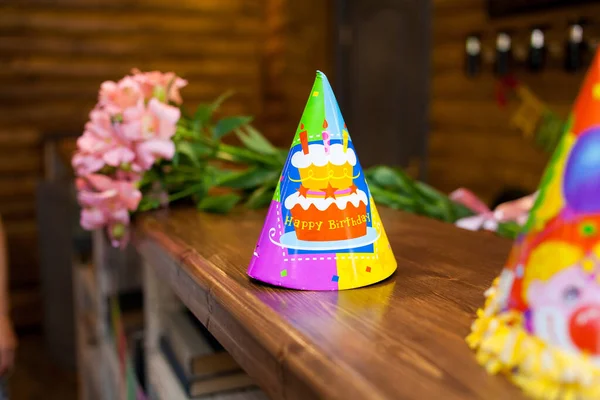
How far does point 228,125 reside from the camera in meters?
1.25

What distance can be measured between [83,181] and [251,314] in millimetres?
686

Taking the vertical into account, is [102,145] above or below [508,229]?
above

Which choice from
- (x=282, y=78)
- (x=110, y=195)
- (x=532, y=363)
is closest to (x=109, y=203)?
(x=110, y=195)

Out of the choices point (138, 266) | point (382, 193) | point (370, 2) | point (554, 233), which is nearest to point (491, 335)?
point (554, 233)

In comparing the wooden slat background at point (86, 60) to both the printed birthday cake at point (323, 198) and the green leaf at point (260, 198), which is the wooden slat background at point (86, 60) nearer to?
the green leaf at point (260, 198)

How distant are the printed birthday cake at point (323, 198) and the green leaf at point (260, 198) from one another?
547mm

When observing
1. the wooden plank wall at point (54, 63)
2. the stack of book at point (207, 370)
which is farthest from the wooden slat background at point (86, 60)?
the stack of book at point (207, 370)

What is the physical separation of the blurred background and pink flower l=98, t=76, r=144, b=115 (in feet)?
7.97

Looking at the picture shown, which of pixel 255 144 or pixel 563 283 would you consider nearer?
pixel 563 283

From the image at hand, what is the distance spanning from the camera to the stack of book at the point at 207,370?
1.06 metres

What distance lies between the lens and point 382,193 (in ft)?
4.25

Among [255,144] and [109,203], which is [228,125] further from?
[109,203]

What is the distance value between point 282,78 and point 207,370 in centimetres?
491

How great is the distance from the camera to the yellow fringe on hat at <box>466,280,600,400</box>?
1.34 feet
